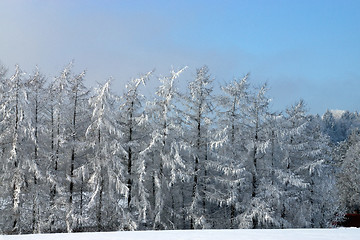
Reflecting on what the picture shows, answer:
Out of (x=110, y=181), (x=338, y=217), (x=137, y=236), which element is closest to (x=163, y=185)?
(x=110, y=181)

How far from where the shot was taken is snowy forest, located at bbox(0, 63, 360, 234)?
20734mm

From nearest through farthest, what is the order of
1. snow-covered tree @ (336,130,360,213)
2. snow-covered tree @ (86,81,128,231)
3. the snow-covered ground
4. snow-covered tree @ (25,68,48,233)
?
the snow-covered ground, snow-covered tree @ (25,68,48,233), snow-covered tree @ (86,81,128,231), snow-covered tree @ (336,130,360,213)

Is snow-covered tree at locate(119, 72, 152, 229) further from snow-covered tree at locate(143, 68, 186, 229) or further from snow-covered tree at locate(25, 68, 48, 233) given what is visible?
snow-covered tree at locate(25, 68, 48, 233)

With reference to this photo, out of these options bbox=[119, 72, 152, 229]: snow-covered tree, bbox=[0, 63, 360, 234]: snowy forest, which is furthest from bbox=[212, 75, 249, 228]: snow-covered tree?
bbox=[119, 72, 152, 229]: snow-covered tree

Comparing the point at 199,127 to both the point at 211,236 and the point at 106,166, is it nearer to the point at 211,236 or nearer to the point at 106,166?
the point at 106,166

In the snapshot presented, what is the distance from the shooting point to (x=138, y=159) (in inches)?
845

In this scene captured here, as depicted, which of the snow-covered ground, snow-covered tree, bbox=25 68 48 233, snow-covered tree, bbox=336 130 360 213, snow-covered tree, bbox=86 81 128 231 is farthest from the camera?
snow-covered tree, bbox=336 130 360 213

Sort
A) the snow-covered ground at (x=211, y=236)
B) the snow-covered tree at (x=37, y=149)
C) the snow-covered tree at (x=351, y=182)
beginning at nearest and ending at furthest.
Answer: the snow-covered ground at (x=211, y=236) → the snow-covered tree at (x=37, y=149) → the snow-covered tree at (x=351, y=182)

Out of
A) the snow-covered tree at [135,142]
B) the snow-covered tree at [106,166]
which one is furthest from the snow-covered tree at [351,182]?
the snow-covered tree at [106,166]

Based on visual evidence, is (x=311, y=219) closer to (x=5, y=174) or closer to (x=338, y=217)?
(x=338, y=217)

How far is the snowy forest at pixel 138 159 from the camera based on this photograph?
20734 mm

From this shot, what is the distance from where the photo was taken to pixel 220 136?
22.3 meters

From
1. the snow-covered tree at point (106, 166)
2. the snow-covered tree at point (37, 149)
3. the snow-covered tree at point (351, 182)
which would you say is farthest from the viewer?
the snow-covered tree at point (351, 182)

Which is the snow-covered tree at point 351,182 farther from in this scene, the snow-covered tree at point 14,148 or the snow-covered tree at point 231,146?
the snow-covered tree at point 14,148
